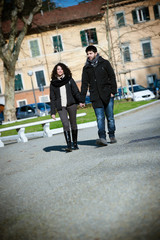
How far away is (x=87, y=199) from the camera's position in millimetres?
3268

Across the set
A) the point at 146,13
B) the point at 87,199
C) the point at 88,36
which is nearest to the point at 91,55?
the point at 87,199

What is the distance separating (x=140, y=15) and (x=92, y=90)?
117 feet

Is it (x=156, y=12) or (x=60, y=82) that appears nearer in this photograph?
(x=60, y=82)

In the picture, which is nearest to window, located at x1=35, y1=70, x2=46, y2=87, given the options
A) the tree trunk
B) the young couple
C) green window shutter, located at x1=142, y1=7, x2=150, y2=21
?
green window shutter, located at x1=142, y1=7, x2=150, y2=21

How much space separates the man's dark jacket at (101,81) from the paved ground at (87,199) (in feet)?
4.89

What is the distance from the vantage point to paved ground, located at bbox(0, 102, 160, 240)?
8.13 feet

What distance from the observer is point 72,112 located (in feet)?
23.0

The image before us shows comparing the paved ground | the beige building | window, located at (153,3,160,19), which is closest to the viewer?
the paved ground

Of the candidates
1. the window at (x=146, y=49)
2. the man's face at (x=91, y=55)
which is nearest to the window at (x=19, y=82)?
the window at (x=146, y=49)

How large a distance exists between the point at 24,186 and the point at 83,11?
39.4 metres

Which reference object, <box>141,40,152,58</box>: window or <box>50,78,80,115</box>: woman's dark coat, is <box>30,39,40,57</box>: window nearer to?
→ <box>141,40,152,58</box>: window

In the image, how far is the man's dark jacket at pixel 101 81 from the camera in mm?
6684

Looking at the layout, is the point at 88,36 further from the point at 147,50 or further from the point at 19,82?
the point at 19,82

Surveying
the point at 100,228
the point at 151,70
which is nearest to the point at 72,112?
the point at 100,228
